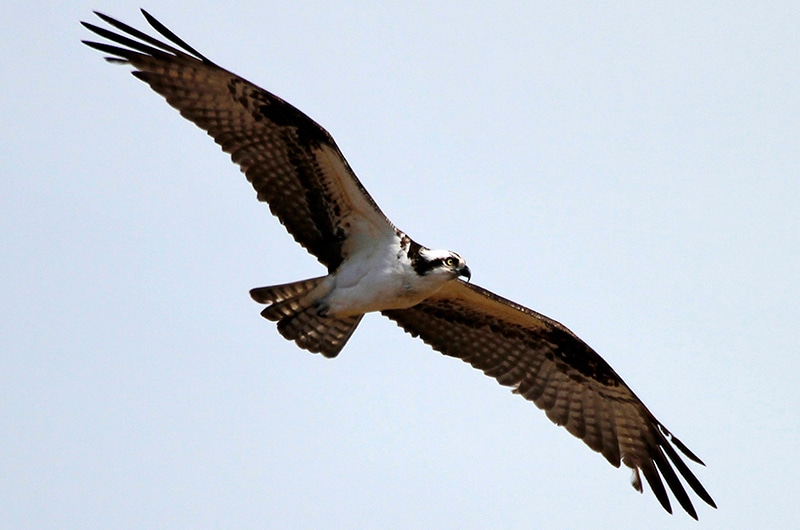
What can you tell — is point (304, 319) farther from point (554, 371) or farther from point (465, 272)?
point (554, 371)

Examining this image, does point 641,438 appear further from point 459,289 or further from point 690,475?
point 459,289

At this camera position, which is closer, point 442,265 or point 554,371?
point 442,265

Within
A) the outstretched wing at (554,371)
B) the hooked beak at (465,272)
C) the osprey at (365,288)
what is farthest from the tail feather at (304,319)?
the hooked beak at (465,272)

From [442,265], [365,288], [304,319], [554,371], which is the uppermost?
[554,371]

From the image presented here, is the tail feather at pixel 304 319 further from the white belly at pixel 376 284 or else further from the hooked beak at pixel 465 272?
the hooked beak at pixel 465 272

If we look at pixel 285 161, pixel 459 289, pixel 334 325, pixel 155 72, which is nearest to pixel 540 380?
pixel 459 289

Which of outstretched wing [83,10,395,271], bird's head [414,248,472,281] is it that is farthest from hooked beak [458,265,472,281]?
outstretched wing [83,10,395,271]

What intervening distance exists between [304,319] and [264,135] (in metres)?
1.96

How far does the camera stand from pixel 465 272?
14.0m

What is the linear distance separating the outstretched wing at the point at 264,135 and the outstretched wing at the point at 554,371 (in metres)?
1.71

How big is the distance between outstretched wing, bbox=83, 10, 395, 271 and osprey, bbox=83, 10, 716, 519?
0.5 inches

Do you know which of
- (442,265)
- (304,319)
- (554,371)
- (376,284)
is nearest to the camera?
(442,265)

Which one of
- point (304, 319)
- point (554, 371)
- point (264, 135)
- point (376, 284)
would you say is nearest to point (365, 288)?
point (376, 284)

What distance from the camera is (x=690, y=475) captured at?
15195 millimetres
